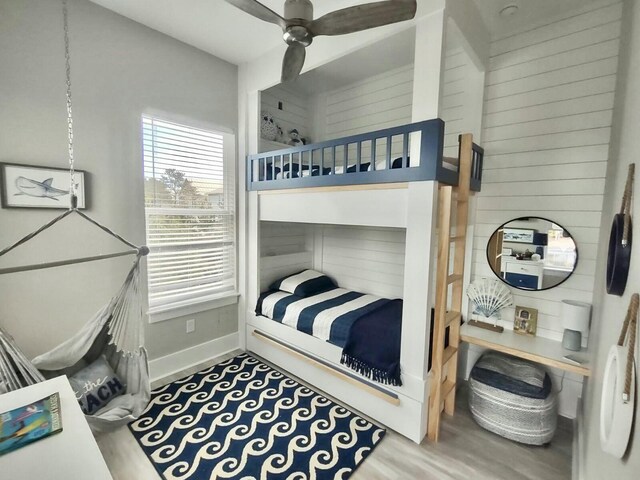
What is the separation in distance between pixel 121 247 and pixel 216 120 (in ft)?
4.66

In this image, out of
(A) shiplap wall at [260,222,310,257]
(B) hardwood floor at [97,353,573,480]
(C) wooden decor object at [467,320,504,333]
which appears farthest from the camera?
(A) shiplap wall at [260,222,310,257]

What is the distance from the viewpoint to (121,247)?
231 centimetres

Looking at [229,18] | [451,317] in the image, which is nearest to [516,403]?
[451,317]

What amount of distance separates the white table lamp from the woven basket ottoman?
31cm

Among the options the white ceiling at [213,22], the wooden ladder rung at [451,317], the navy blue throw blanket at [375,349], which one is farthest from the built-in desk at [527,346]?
the white ceiling at [213,22]

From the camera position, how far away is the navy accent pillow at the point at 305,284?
2.93 metres

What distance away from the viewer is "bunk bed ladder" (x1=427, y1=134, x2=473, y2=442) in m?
1.83

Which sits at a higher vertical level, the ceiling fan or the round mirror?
the ceiling fan

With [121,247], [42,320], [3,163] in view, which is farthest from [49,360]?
[3,163]

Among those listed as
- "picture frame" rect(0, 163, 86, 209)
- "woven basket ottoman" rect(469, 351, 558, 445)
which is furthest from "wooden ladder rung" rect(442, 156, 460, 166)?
"picture frame" rect(0, 163, 86, 209)

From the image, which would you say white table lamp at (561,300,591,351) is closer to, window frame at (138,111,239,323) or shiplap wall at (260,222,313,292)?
shiplap wall at (260,222,313,292)

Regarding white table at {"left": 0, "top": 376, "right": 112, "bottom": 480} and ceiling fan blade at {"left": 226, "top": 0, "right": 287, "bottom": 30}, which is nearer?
white table at {"left": 0, "top": 376, "right": 112, "bottom": 480}

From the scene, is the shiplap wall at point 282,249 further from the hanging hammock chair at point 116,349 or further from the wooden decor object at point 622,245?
the wooden decor object at point 622,245

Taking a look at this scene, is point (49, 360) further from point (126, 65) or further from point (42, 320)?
point (126, 65)
